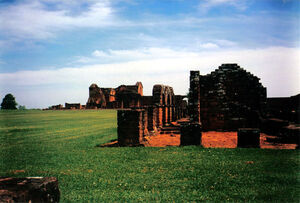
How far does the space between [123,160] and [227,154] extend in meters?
3.52

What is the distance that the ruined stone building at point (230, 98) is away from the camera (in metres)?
16.7

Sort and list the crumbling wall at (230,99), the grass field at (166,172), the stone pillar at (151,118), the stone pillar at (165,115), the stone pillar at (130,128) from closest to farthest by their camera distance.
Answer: the grass field at (166,172)
the stone pillar at (130,128)
the stone pillar at (151,118)
the crumbling wall at (230,99)
the stone pillar at (165,115)

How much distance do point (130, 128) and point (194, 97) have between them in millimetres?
5766

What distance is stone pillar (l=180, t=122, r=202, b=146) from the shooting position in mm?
10719

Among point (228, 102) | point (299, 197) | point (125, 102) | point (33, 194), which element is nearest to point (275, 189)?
point (299, 197)

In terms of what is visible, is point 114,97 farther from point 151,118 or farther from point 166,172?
point 166,172

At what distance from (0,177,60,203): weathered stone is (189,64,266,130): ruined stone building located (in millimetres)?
14771

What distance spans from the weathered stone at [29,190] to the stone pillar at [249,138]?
927 cm

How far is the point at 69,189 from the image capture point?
533 cm

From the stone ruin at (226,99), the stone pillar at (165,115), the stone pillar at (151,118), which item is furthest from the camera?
the stone pillar at (165,115)

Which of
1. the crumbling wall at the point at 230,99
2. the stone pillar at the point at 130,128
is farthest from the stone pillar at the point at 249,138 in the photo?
the crumbling wall at the point at 230,99

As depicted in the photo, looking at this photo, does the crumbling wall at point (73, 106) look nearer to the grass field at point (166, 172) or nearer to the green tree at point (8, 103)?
the green tree at point (8, 103)

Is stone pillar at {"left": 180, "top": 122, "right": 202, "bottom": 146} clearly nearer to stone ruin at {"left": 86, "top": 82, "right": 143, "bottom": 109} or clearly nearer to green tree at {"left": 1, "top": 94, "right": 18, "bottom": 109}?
stone ruin at {"left": 86, "top": 82, "right": 143, "bottom": 109}

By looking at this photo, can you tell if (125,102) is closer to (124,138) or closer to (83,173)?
(124,138)
